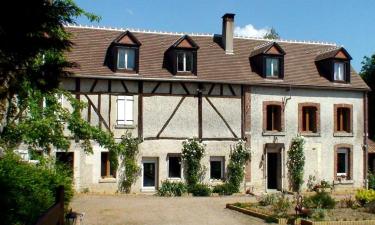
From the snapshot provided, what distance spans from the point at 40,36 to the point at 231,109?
21.6 meters

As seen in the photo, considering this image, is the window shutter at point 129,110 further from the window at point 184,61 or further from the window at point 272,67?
the window at point 272,67

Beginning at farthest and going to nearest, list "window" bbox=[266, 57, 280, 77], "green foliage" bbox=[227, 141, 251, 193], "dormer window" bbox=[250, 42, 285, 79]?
"window" bbox=[266, 57, 280, 77]
"dormer window" bbox=[250, 42, 285, 79]
"green foliage" bbox=[227, 141, 251, 193]

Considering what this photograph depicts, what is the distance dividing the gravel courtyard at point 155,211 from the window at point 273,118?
251 inches

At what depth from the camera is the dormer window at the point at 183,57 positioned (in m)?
24.4

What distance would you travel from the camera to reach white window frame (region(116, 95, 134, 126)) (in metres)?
23.4

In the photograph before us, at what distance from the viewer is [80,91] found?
74.5ft

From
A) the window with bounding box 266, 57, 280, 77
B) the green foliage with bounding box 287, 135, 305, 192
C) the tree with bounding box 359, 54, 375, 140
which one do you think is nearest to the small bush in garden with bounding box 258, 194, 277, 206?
the green foliage with bounding box 287, 135, 305, 192

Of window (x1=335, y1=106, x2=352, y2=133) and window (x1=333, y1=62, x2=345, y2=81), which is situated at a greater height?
window (x1=333, y1=62, x2=345, y2=81)

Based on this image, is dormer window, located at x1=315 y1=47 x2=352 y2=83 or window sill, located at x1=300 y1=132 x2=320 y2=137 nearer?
window sill, located at x1=300 y1=132 x2=320 y2=137

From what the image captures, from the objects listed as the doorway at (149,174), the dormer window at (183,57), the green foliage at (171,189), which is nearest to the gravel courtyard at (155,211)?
the green foliage at (171,189)

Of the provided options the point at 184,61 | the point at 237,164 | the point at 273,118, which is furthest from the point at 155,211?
the point at 273,118

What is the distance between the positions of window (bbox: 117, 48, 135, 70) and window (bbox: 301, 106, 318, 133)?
9.18 metres

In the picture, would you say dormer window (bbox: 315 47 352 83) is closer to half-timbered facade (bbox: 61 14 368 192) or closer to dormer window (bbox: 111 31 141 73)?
half-timbered facade (bbox: 61 14 368 192)

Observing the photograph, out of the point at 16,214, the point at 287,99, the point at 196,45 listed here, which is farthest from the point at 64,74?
the point at 287,99
